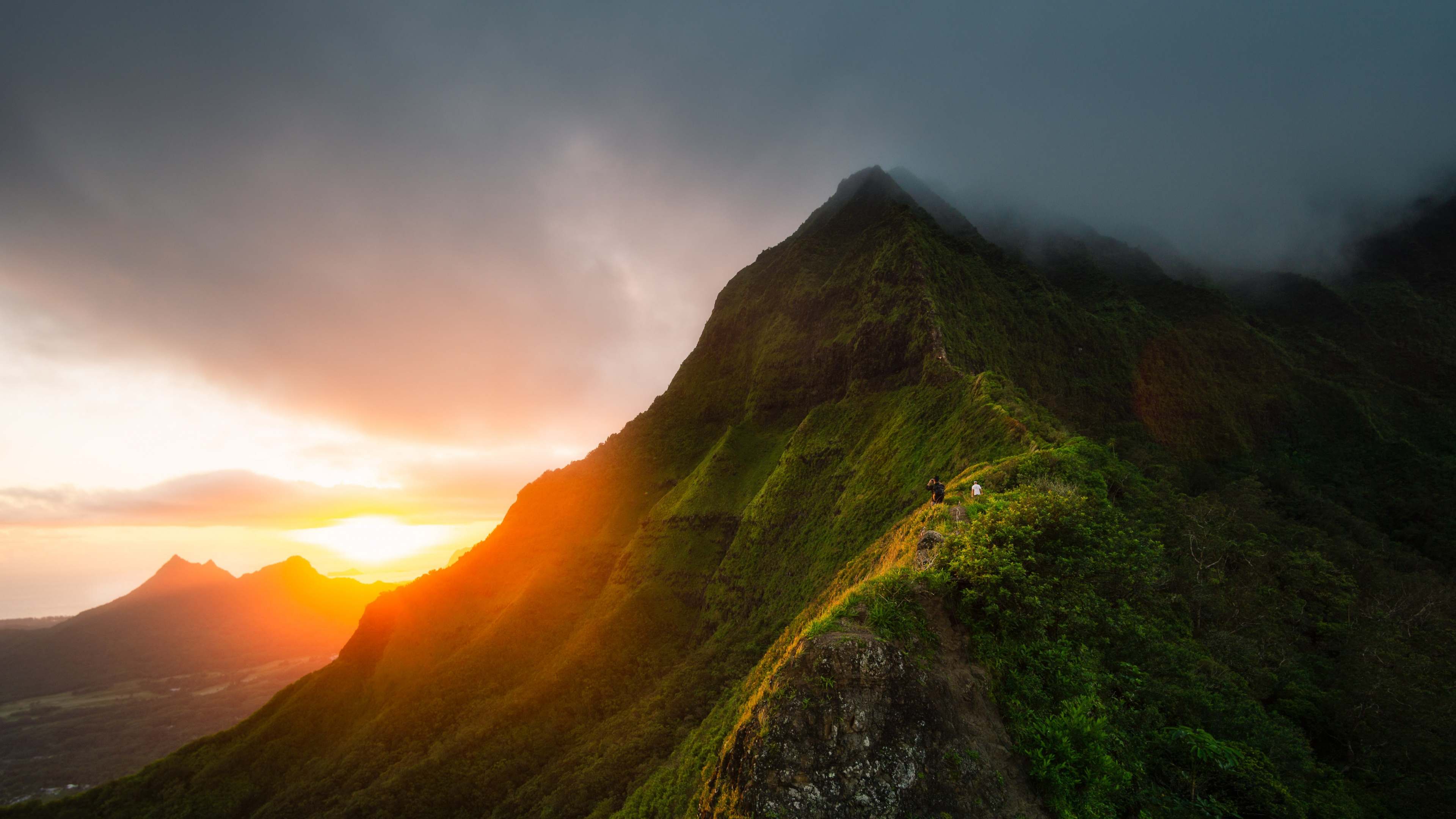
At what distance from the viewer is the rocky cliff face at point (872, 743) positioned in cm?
1077

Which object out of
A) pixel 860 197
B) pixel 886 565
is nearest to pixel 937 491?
pixel 886 565

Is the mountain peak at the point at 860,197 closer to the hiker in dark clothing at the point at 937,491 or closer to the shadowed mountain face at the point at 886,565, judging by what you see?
the shadowed mountain face at the point at 886,565

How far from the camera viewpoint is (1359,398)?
279ft

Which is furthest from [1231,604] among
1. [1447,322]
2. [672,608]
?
[1447,322]

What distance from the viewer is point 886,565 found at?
2425cm

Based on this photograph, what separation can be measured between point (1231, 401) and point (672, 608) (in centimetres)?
9785

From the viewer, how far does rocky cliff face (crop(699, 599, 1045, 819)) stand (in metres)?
10.8

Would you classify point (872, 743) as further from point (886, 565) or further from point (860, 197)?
point (860, 197)

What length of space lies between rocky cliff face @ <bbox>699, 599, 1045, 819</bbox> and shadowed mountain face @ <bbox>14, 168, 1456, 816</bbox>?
8cm

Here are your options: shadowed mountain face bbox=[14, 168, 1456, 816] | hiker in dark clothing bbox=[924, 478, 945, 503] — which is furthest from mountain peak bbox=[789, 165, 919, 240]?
hiker in dark clothing bbox=[924, 478, 945, 503]

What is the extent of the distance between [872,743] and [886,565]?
45.0 feet

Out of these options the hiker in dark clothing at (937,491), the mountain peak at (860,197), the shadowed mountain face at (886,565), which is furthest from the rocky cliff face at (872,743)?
the mountain peak at (860,197)

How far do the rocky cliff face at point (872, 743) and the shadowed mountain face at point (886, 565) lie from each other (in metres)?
0.08

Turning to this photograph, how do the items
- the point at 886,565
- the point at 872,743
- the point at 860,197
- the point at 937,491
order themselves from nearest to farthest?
the point at 872,743, the point at 886,565, the point at 937,491, the point at 860,197
